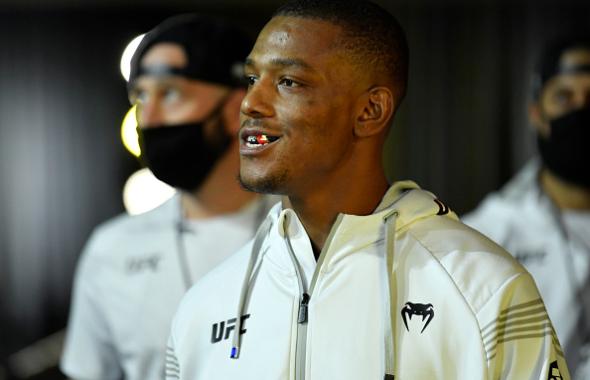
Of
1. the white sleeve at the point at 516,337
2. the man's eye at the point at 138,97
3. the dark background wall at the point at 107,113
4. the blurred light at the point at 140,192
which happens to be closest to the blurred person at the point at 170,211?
the man's eye at the point at 138,97

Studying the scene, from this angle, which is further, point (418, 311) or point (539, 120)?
point (539, 120)

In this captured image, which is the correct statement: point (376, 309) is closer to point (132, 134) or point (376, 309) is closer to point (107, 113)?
point (132, 134)

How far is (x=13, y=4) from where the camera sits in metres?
8.41

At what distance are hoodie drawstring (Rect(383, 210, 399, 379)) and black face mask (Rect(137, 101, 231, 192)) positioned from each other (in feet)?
4.45

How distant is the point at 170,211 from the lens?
359cm

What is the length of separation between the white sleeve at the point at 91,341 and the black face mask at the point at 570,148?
165cm

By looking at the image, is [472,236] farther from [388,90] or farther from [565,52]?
[565,52]

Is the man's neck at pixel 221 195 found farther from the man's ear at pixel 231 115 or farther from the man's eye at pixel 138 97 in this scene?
the man's eye at pixel 138 97

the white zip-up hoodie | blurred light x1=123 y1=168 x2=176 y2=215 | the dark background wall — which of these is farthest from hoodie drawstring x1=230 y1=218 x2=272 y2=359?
the dark background wall

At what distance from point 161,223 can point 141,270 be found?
191 millimetres

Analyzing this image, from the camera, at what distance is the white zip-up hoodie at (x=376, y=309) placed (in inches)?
74.4

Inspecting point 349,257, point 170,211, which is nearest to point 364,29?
point 349,257

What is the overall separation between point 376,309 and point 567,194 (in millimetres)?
2187

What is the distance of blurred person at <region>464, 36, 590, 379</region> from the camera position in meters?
3.72
